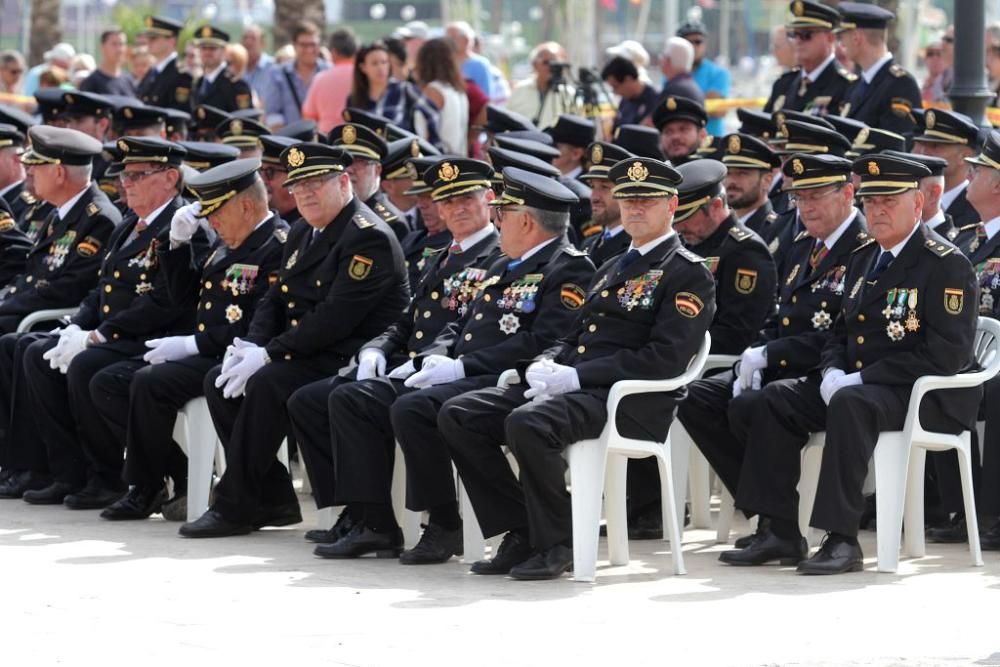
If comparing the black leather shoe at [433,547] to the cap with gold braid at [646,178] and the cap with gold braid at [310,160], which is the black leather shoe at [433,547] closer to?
the cap with gold braid at [646,178]

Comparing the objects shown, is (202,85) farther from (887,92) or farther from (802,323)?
(802,323)

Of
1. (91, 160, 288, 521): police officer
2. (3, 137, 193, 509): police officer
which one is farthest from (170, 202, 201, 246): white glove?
(3, 137, 193, 509): police officer

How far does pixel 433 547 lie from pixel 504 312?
1017mm

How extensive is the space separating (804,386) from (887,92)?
3.43 m

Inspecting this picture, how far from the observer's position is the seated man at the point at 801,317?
26.5 ft

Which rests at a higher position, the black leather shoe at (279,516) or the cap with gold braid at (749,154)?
the cap with gold braid at (749,154)

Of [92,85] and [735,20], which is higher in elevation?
[735,20]

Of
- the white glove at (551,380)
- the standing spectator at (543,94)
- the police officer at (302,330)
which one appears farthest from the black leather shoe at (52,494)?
the standing spectator at (543,94)

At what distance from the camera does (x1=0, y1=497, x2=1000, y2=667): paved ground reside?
6102 millimetres

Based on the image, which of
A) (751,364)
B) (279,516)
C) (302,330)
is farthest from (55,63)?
(751,364)

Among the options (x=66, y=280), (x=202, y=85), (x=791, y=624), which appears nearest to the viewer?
(x=791, y=624)

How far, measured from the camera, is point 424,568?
25.7 ft

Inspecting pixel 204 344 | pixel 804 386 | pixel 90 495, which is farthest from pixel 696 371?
pixel 90 495

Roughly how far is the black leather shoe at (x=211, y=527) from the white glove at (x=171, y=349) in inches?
33.6
